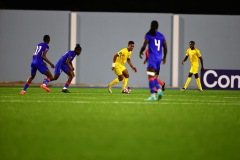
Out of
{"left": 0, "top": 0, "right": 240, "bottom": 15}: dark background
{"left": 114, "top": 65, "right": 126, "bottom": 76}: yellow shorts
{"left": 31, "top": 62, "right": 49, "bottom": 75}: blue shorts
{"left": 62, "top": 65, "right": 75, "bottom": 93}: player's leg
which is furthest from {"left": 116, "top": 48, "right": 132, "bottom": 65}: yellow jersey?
{"left": 0, "top": 0, "right": 240, "bottom": 15}: dark background

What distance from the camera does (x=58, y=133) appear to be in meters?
7.29

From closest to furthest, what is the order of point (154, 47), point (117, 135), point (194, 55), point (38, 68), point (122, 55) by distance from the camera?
point (117, 135), point (154, 47), point (38, 68), point (122, 55), point (194, 55)

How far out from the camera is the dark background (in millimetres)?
33031

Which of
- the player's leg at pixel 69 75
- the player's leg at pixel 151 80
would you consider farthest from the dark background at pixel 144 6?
the player's leg at pixel 151 80

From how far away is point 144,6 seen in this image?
33125mm

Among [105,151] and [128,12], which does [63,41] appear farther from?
[105,151]

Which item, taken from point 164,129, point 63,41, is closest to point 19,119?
point 164,129

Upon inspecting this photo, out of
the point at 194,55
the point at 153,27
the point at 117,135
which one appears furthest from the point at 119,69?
the point at 117,135

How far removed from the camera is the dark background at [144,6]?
108ft

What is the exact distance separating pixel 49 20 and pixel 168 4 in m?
7.22

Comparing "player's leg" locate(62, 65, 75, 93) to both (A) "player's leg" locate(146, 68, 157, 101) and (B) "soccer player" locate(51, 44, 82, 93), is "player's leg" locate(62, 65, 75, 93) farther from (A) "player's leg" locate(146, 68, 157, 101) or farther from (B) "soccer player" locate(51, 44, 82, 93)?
(A) "player's leg" locate(146, 68, 157, 101)

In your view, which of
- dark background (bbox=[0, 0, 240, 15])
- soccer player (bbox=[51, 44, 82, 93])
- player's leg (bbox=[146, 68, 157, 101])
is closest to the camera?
player's leg (bbox=[146, 68, 157, 101])

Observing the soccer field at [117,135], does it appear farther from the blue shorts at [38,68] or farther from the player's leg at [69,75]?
the player's leg at [69,75]

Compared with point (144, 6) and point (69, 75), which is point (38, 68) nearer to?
point (69, 75)
